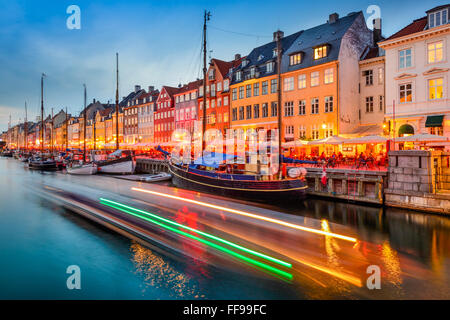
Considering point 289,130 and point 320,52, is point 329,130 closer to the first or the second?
point 289,130

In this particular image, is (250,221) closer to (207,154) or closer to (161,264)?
(161,264)

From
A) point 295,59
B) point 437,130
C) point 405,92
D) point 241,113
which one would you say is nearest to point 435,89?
point 405,92

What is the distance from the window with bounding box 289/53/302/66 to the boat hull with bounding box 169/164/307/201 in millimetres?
21436

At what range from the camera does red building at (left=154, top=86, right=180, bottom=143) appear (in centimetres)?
6694

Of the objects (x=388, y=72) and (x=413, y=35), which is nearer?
(x=413, y=35)

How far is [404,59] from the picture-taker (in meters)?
27.2

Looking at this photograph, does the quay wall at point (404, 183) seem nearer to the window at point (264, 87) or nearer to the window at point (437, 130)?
the window at point (437, 130)

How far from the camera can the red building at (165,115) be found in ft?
220

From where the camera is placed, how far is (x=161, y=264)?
1008cm

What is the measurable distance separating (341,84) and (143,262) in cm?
3031

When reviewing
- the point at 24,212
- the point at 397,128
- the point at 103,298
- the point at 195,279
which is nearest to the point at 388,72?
the point at 397,128

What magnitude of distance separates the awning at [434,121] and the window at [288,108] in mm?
15898

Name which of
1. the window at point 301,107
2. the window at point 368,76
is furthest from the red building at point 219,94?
the window at point 368,76
